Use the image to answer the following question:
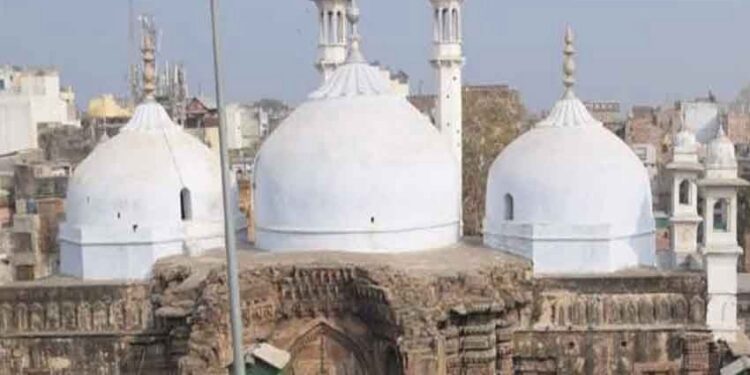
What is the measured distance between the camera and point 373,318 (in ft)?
47.2

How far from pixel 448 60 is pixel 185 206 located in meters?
7.34

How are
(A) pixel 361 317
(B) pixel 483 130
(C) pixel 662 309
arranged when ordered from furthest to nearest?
(B) pixel 483 130
(C) pixel 662 309
(A) pixel 361 317

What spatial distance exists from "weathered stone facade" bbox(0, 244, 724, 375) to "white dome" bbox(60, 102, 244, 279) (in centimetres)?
66

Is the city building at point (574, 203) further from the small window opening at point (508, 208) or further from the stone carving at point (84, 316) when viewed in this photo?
the stone carving at point (84, 316)

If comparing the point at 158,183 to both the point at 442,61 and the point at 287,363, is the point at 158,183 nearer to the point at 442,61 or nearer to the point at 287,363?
the point at 287,363

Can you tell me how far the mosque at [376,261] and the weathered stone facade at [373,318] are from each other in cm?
3

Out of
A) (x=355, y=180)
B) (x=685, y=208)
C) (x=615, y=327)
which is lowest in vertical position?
(x=615, y=327)

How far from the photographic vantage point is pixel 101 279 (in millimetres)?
17047

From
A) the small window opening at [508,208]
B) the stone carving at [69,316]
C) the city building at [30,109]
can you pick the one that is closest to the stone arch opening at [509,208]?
the small window opening at [508,208]

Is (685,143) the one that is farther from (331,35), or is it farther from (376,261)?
(376,261)

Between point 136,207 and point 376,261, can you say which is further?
point 136,207

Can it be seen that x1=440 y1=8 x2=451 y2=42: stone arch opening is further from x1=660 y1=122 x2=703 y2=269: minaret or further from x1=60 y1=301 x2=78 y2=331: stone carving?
x1=60 y1=301 x2=78 y2=331: stone carving

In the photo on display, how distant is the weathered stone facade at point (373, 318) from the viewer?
1396cm

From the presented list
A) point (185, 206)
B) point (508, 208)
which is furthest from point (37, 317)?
point (508, 208)
